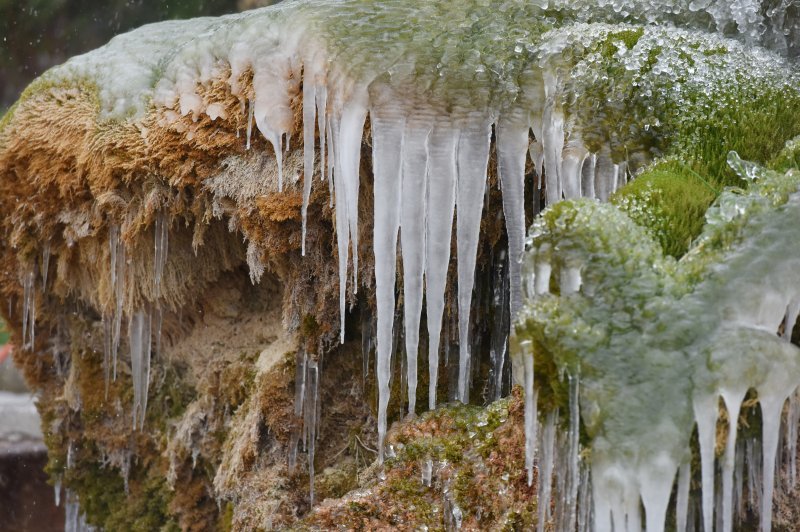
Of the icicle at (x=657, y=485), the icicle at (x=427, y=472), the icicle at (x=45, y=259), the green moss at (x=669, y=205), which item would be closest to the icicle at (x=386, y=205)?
the icicle at (x=427, y=472)

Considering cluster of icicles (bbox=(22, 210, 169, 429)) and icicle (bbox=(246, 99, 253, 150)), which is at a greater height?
icicle (bbox=(246, 99, 253, 150))

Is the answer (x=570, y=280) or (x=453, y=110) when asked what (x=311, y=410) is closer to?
(x=453, y=110)

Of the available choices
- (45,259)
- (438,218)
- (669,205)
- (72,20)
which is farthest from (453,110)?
(72,20)

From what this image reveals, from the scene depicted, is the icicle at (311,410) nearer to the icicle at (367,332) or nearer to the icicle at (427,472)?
the icicle at (367,332)

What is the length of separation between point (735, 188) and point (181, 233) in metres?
2.55

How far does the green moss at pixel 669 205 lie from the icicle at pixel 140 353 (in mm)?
2787

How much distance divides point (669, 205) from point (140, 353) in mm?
3043

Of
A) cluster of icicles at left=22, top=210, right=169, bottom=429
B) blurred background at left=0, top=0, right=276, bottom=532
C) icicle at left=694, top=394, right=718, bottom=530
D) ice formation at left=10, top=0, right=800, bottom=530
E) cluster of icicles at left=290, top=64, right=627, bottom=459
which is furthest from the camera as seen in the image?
blurred background at left=0, top=0, right=276, bottom=532

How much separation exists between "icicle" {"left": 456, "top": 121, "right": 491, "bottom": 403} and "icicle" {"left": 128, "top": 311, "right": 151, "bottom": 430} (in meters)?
2.07

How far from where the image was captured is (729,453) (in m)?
2.16

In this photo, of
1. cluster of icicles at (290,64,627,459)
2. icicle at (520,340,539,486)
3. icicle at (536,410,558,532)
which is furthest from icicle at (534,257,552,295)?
cluster of icicles at (290,64,627,459)

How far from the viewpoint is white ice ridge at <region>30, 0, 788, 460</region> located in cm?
298

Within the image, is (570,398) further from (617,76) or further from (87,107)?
(87,107)

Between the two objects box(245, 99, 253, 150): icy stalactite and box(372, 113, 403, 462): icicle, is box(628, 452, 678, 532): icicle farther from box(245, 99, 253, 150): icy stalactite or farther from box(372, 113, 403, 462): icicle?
box(245, 99, 253, 150): icy stalactite
